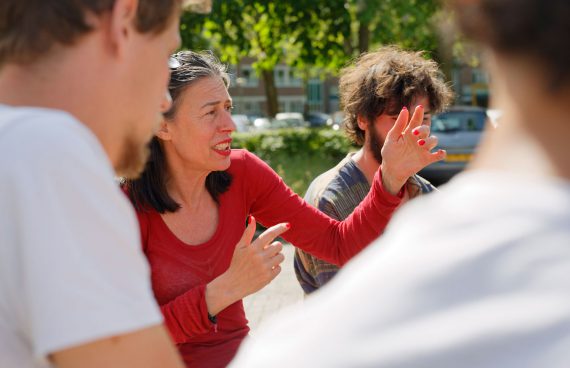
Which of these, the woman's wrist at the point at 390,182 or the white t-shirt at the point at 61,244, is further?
the woman's wrist at the point at 390,182

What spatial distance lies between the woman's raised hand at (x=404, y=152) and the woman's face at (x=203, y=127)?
23.8 inches

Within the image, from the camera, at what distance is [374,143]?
332cm

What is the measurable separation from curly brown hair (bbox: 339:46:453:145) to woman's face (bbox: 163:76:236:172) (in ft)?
2.48

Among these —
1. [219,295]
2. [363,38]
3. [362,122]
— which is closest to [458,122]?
[363,38]

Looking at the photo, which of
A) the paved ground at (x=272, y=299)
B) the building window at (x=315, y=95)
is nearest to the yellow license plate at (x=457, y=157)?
the paved ground at (x=272, y=299)

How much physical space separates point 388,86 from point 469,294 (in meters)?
2.69

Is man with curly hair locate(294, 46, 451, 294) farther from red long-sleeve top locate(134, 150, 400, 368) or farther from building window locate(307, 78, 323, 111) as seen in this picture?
building window locate(307, 78, 323, 111)

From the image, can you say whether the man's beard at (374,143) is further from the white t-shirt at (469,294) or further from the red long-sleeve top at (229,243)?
the white t-shirt at (469,294)

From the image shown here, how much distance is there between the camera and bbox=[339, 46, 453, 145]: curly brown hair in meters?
3.37

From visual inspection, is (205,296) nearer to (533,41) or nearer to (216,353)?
(216,353)

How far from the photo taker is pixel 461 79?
61031mm

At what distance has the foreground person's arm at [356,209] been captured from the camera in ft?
8.36

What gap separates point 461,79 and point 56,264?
62290mm

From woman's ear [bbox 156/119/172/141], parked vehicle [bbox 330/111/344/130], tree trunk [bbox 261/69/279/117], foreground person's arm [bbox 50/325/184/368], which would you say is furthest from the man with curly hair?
tree trunk [bbox 261/69/279/117]
